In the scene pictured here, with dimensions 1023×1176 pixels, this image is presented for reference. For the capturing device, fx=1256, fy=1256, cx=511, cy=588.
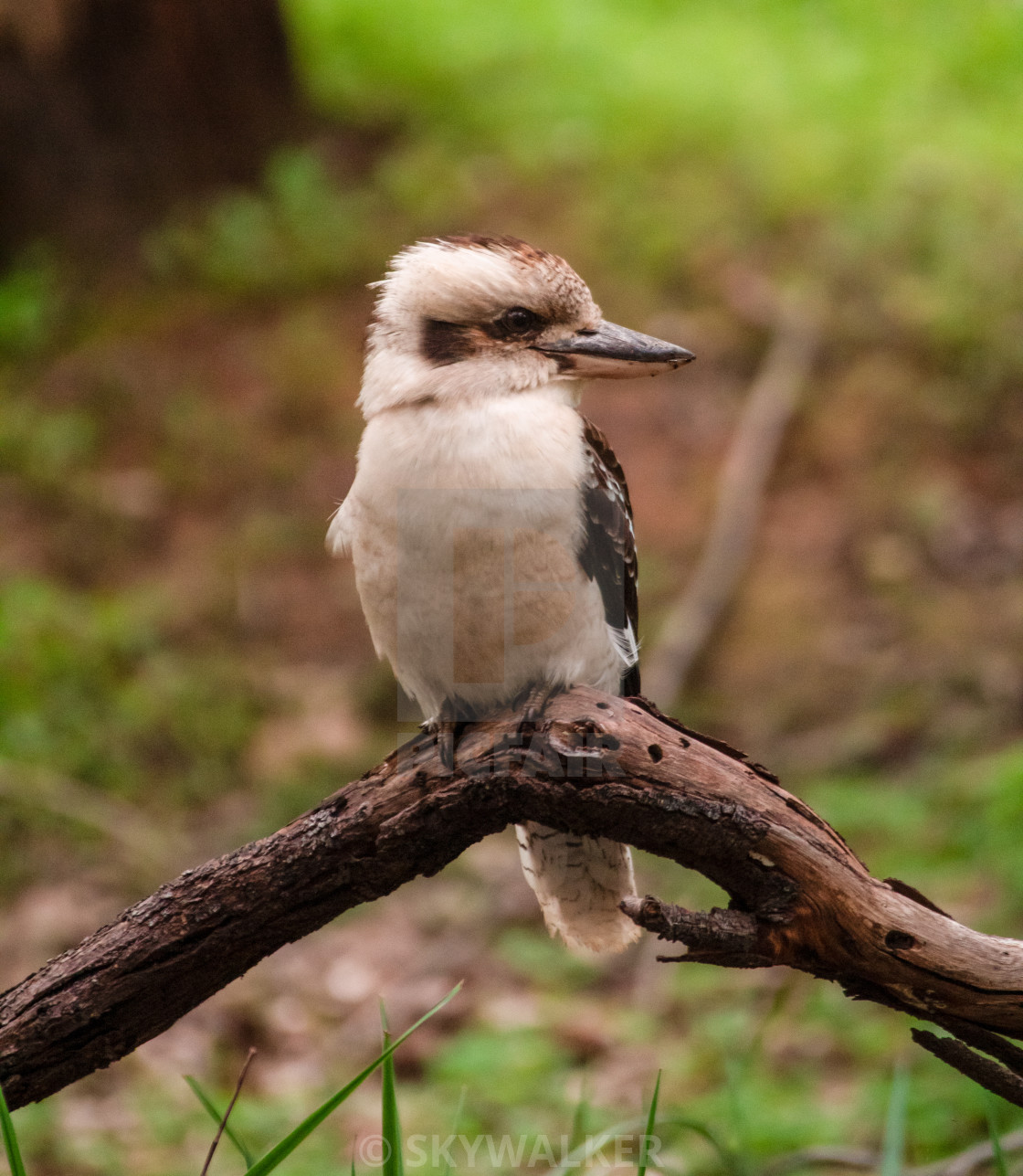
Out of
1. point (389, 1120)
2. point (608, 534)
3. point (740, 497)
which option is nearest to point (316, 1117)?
point (389, 1120)

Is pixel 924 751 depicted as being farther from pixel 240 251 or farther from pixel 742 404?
pixel 240 251

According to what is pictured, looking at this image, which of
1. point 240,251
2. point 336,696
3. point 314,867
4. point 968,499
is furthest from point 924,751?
point 240,251

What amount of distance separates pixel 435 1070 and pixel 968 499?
140 inches

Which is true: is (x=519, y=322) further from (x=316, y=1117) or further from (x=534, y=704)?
→ (x=316, y=1117)

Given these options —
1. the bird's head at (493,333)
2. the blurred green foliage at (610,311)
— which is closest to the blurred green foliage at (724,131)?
the blurred green foliage at (610,311)

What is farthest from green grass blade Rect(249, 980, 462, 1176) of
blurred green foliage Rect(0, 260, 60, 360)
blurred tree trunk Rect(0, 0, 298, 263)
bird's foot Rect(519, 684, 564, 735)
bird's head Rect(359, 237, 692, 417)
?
blurred tree trunk Rect(0, 0, 298, 263)

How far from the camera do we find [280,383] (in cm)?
655

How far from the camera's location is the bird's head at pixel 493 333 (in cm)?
254

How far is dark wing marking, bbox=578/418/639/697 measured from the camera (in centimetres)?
259

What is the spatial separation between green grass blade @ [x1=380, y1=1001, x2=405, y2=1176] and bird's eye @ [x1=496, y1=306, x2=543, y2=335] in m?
1.33

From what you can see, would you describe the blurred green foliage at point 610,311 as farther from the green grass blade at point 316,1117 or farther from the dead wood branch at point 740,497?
the green grass blade at point 316,1117

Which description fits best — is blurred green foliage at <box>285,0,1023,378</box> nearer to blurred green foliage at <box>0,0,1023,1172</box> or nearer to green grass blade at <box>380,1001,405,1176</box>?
blurred green foliage at <box>0,0,1023,1172</box>

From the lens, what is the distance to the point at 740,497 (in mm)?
5840

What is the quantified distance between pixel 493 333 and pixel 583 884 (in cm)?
124
